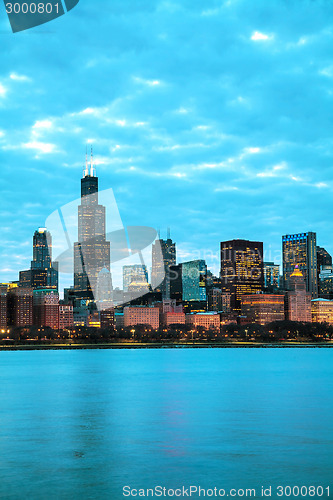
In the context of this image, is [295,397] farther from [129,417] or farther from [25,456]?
[25,456]

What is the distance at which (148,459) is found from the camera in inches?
1046

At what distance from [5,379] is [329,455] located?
5468 centimetres

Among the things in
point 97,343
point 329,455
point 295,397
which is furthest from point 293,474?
point 97,343

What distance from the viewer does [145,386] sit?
212 feet

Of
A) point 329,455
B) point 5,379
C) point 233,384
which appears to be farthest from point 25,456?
point 5,379

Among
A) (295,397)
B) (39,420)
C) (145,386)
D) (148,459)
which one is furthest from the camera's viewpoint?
(145,386)

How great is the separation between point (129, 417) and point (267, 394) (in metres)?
18.2

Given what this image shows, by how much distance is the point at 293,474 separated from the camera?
23906 mm

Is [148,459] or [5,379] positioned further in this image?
[5,379]

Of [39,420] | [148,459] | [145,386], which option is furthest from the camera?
[145,386]

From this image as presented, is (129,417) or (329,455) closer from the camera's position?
(329,455)

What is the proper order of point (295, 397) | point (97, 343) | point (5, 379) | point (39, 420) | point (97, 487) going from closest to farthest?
point (97, 487) < point (39, 420) < point (295, 397) < point (5, 379) < point (97, 343)

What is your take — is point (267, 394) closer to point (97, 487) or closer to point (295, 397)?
point (295, 397)

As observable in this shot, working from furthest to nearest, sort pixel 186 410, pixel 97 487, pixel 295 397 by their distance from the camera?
pixel 295 397, pixel 186 410, pixel 97 487
